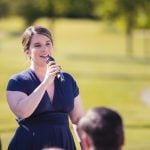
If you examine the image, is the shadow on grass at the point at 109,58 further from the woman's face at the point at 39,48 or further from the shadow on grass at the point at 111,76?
the woman's face at the point at 39,48

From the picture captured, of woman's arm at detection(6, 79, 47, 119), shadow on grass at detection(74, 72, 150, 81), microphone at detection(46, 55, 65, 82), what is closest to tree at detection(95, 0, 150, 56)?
shadow on grass at detection(74, 72, 150, 81)

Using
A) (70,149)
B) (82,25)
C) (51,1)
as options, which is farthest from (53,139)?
(82,25)

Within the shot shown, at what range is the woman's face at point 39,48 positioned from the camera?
5.89 metres

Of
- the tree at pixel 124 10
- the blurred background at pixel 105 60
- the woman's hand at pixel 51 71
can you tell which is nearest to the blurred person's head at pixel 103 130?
the woman's hand at pixel 51 71

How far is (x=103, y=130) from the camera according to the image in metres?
4.15

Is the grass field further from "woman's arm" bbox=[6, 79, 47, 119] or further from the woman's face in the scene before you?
"woman's arm" bbox=[6, 79, 47, 119]

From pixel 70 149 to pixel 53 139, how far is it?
9.3 inches

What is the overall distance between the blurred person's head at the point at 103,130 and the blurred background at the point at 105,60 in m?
2.50

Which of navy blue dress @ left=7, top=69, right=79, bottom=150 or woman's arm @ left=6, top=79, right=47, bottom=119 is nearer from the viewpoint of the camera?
woman's arm @ left=6, top=79, right=47, bottom=119

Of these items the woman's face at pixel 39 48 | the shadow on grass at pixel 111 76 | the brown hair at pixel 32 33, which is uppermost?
the brown hair at pixel 32 33

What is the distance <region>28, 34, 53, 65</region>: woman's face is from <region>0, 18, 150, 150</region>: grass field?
476cm

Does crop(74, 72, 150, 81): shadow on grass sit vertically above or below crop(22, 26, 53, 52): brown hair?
below

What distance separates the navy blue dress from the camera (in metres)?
5.86

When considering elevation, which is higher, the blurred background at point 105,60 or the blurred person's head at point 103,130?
the blurred person's head at point 103,130
